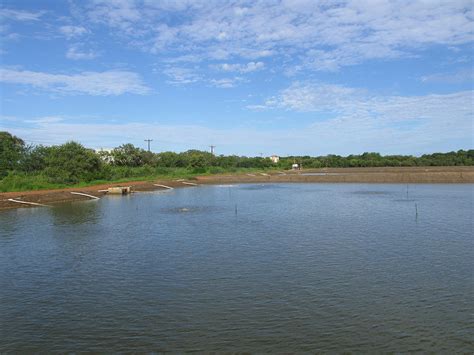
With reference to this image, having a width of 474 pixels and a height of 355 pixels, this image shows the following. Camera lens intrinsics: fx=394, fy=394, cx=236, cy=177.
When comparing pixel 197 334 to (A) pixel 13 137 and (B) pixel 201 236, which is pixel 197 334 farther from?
(A) pixel 13 137

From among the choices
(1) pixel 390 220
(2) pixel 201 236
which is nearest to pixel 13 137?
(2) pixel 201 236

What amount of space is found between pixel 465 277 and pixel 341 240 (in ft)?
17.1

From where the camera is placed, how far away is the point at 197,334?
23.8 feet

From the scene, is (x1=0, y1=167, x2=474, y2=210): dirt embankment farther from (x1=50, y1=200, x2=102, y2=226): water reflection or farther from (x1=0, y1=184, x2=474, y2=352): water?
(x1=0, y1=184, x2=474, y2=352): water

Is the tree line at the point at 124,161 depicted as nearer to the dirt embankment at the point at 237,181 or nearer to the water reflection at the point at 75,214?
the dirt embankment at the point at 237,181

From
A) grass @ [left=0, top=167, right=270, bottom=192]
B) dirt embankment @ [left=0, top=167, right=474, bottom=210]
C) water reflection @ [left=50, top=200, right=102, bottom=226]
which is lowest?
water reflection @ [left=50, top=200, right=102, bottom=226]

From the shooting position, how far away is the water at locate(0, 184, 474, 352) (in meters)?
7.11

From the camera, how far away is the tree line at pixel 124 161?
43.0 meters

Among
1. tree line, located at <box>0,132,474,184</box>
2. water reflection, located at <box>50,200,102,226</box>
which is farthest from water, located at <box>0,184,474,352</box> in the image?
tree line, located at <box>0,132,474,184</box>

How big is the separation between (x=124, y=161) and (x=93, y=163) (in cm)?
2232

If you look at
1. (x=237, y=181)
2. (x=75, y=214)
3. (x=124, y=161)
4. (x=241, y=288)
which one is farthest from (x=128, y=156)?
(x=241, y=288)

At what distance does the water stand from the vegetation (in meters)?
23.5

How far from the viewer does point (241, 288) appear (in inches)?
383

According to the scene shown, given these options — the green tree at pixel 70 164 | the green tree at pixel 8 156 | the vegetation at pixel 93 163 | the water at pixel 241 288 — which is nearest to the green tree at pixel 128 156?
the vegetation at pixel 93 163
